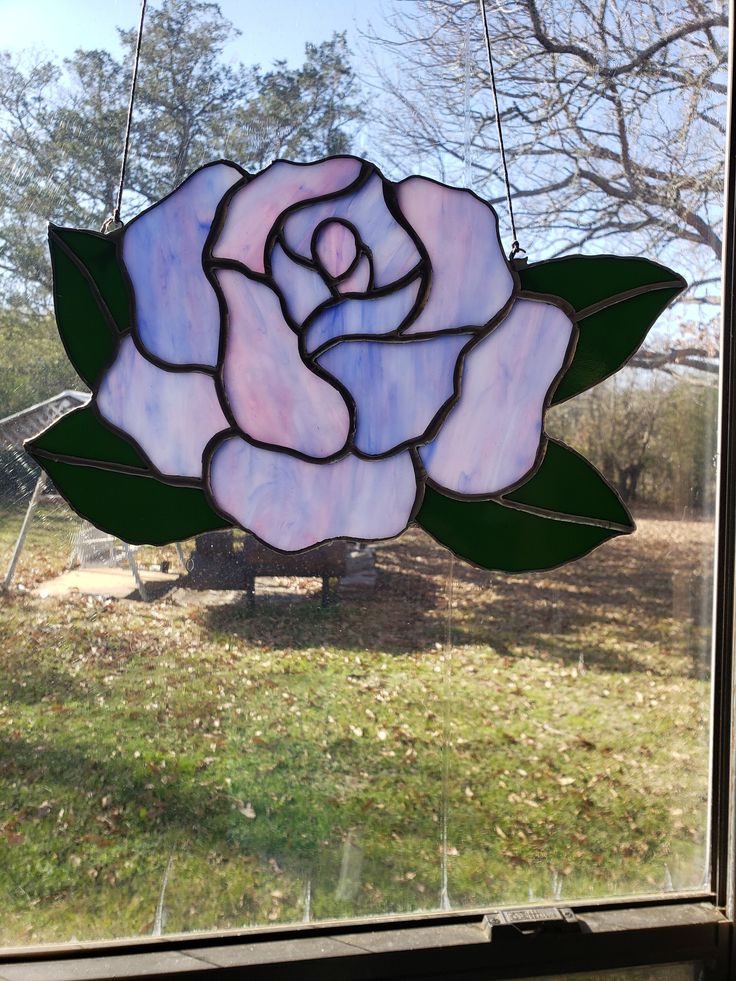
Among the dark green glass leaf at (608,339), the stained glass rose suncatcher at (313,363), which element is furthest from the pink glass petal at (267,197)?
the dark green glass leaf at (608,339)

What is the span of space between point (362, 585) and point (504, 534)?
0.29 meters

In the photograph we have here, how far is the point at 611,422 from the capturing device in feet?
4.90

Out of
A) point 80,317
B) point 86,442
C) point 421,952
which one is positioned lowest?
point 421,952

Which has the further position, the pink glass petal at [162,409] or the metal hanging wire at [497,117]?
the metal hanging wire at [497,117]

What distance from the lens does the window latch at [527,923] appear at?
1412mm

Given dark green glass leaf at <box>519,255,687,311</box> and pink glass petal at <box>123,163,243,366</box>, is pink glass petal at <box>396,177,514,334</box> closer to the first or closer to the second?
dark green glass leaf at <box>519,255,687,311</box>

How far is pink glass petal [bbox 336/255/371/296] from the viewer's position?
1.38 meters

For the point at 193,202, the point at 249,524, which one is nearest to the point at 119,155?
the point at 193,202

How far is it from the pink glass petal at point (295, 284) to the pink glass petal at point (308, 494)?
10.5 inches

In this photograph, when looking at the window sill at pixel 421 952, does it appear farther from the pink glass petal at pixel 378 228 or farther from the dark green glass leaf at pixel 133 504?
the pink glass petal at pixel 378 228

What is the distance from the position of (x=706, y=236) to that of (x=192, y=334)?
3.51 ft

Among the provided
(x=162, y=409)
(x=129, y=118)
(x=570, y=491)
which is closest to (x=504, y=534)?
(x=570, y=491)

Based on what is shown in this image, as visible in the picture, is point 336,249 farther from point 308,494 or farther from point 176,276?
point 308,494

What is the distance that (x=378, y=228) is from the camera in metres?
1.39
